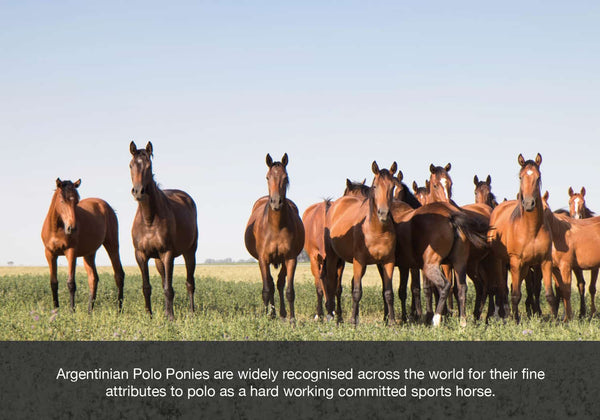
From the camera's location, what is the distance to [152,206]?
519 inches

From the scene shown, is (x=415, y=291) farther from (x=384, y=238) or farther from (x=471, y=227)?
(x=384, y=238)

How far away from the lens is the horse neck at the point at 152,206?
515 inches

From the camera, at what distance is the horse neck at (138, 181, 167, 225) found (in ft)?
42.9

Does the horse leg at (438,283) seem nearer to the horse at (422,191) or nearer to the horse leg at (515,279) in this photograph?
the horse leg at (515,279)

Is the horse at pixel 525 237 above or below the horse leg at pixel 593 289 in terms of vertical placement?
above

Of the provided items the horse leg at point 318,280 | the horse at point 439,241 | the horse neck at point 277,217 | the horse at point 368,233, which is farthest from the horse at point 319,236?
the horse at point 439,241

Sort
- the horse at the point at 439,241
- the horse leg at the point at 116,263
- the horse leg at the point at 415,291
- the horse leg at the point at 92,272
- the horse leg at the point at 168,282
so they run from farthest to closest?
the horse leg at the point at 116,263
the horse leg at the point at 92,272
the horse leg at the point at 415,291
the horse leg at the point at 168,282
the horse at the point at 439,241

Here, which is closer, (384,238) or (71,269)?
(384,238)

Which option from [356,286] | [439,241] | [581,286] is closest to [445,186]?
[439,241]

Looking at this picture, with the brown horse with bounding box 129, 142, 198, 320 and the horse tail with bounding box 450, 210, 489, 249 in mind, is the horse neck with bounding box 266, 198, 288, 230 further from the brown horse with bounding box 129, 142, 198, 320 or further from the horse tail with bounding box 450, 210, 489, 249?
the horse tail with bounding box 450, 210, 489, 249

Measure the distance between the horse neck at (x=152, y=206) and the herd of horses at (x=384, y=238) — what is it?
0.02 metres

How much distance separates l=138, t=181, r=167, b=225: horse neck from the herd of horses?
0.07 feet

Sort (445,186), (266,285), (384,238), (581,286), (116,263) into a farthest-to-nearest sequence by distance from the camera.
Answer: (581,286)
(116,263)
(445,186)
(266,285)
(384,238)

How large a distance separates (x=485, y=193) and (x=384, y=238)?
21.9 ft
